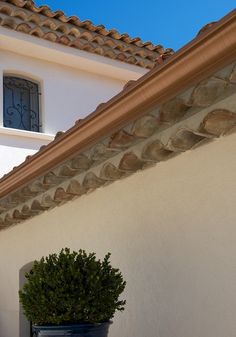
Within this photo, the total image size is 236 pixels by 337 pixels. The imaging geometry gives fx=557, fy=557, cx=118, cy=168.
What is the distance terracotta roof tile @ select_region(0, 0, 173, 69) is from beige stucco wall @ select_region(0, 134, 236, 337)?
453 centimetres

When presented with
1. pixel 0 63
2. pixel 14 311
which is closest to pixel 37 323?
pixel 14 311

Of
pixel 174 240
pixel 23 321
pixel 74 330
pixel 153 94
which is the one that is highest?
pixel 153 94

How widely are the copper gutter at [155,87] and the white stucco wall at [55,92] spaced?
415cm

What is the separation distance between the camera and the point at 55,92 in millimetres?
10367

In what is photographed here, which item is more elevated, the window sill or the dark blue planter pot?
the window sill

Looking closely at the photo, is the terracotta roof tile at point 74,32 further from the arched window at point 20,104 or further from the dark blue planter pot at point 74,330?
the dark blue planter pot at point 74,330

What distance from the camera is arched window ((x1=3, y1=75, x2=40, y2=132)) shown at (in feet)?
32.0

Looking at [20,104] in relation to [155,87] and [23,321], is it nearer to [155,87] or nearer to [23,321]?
[23,321]

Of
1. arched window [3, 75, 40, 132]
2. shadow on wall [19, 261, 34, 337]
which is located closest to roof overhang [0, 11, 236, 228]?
shadow on wall [19, 261, 34, 337]

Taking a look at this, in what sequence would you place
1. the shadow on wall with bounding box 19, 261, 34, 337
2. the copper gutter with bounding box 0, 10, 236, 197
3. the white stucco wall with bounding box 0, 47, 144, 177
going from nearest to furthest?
the copper gutter with bounding box 0, 10, 236, 197 → the shadow on wall with bounding box 19, 261, 34, 337 → the white stucco wall with bounding box 0, 47, 144, 177

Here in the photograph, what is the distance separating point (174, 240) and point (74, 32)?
6417 millimetres

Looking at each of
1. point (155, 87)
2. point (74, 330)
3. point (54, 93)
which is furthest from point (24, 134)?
point (155, 87)

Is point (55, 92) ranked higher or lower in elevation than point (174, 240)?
higher

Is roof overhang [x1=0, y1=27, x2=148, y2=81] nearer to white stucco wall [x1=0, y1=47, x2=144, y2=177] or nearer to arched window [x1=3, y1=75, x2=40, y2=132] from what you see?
white stucco wall [x1=0, y1=47, x2=144, y2=177]
